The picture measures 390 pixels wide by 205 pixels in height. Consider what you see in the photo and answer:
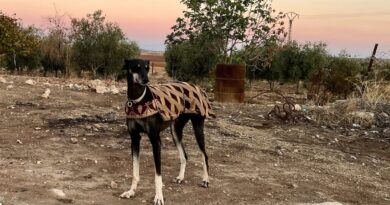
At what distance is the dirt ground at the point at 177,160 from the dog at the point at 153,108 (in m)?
0.48

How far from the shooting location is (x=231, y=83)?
15.6 meters

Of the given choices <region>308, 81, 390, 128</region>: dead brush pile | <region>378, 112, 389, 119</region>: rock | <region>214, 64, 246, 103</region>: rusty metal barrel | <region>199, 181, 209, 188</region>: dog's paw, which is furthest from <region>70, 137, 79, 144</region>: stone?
<region>378, 112, 389, 119</region>: rock

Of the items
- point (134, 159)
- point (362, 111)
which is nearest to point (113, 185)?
point (134, 159)

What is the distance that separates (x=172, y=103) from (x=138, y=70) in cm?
80

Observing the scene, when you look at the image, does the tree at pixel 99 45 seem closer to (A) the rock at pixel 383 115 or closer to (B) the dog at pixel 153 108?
(A) the rock at pixel 383 115

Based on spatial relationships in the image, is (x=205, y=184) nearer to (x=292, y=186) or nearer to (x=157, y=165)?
(x=157, y=165)

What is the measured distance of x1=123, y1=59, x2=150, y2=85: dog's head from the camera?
5.12m

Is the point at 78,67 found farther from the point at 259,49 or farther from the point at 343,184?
the point at 343,184

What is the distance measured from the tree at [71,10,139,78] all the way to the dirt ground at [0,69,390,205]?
21413mm

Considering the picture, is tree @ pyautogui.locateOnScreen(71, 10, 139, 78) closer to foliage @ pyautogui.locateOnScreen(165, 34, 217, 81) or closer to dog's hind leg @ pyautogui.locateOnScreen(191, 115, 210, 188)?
foliage @ pyautogui.locateOnScreen(165, 34, 217, 81)

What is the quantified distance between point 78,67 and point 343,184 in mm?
29141

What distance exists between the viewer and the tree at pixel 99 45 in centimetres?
3269

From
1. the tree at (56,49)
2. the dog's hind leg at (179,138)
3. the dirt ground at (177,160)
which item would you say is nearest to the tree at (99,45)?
the tree at (56,49)

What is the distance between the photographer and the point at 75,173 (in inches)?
255
